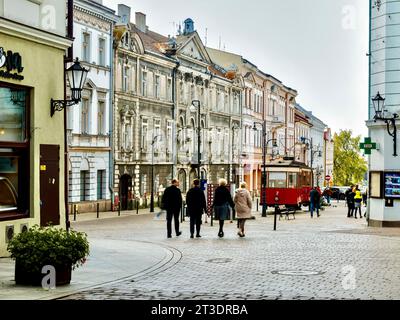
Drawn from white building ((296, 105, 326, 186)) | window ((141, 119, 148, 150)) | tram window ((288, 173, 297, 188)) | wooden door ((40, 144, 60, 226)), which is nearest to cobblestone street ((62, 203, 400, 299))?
wooden door ((40, 144, 60, 226))

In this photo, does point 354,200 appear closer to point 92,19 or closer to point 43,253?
point 92,19

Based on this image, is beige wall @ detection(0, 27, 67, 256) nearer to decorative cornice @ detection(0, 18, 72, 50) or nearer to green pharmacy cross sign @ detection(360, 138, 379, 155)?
decorative cornice @ detection(0, 18, 72, 50)

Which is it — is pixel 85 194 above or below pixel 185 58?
below

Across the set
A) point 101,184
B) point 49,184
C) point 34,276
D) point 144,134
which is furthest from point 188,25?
point 34,276

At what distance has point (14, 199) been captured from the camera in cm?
1594

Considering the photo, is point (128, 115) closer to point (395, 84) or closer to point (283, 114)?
point (395, 84)

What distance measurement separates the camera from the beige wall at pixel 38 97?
616 inches

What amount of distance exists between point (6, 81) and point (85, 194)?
93.2 feet

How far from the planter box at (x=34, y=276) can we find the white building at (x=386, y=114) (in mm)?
18733

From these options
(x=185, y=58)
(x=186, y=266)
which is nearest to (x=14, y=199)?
(x=186, y=266)

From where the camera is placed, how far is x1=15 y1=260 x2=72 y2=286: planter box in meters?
11.4

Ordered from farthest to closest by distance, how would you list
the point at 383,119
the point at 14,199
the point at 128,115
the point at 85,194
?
the point at 128,115 → the point at 85,194 → the point at 383,119 → the point at 14,199

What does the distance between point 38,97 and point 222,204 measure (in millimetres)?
7427

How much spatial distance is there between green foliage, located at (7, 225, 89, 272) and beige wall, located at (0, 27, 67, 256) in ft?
12.5
